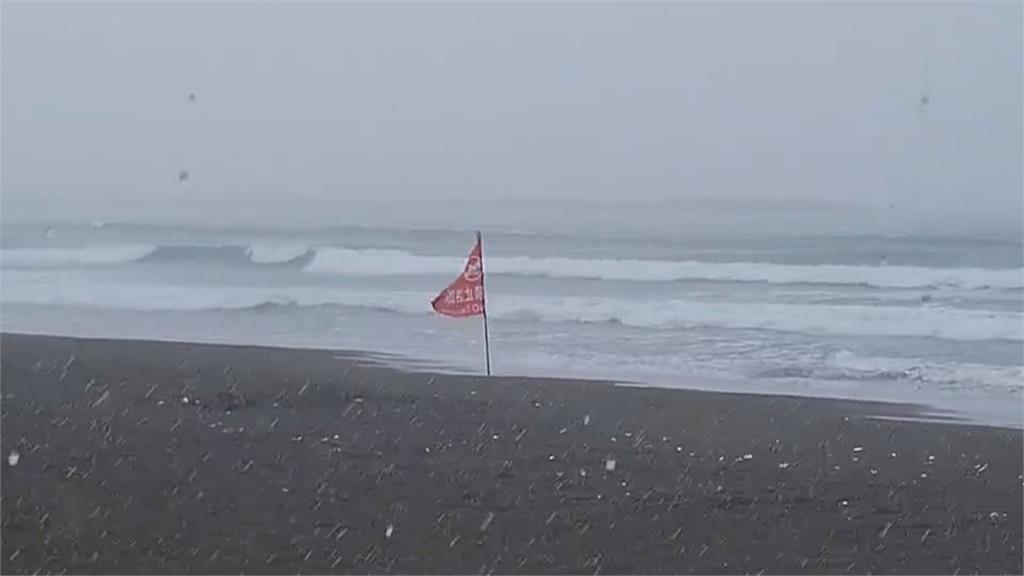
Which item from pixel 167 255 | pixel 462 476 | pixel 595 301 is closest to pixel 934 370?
pixel 595 301

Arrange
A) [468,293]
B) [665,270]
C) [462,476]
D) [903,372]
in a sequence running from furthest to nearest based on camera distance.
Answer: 1. [665,270]
2. [903,372]
3. [468,293]
4. [462,476]

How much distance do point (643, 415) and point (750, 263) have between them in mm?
1789

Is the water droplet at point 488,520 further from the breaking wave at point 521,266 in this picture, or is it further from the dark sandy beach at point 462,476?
the breaking wave at point 521,266

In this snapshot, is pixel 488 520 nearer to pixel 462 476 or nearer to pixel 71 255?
pixel 462 476

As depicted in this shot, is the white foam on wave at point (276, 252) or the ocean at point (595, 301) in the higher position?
the white foam on wave at point (276, 252)

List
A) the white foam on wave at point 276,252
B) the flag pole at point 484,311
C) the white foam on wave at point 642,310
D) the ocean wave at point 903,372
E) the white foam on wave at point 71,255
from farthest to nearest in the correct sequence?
the white foam on wave at point 642,310 → the ocean wave at point 903,372 → the white foam on wave at point 276,252 → the white foam on wave at point 71,255 → the flag pole at point 484,311

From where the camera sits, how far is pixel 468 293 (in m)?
5.76

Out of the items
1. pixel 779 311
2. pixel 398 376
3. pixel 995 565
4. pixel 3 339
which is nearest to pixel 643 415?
pixel 398 376

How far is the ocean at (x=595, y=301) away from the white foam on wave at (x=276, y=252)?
0.05 ft

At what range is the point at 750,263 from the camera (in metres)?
7.27

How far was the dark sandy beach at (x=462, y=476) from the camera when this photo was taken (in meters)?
4.44

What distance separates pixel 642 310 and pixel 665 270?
0.91 ft

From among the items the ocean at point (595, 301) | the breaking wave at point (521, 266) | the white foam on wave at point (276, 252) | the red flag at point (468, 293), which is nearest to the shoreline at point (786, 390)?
the ocean at point (595, 301)

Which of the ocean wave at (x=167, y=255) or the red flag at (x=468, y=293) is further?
the ocean wave at (x=167, y=255)
